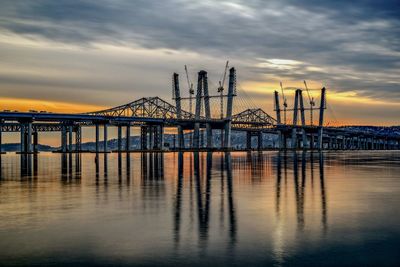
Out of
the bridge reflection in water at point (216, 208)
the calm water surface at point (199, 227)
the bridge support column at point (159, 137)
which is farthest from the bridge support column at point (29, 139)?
the calm water surface at point (199, 227)

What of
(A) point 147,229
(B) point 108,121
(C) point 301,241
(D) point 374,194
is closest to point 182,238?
(A) point 147,229

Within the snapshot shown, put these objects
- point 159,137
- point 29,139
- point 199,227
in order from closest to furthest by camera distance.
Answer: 1. point 199,227
2. point 29,139
3. point 159,137

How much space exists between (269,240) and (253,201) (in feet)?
36.1

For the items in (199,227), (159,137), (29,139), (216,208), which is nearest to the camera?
(199,227)

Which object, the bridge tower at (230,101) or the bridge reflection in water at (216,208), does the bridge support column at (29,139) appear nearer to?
the bridge tower at (230,101)

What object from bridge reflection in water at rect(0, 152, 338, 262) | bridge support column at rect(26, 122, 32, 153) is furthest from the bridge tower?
bridge reflection in water at rect(0, 152, 338, 262)

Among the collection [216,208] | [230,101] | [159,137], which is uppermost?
[230,101]

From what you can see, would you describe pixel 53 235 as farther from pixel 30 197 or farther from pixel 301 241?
pixel 30 197

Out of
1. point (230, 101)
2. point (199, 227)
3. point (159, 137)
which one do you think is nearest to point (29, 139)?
point (159, 137)

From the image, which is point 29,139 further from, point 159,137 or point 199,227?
point 199,227

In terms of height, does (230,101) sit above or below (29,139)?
above

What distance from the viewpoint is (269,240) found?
56.1 ft

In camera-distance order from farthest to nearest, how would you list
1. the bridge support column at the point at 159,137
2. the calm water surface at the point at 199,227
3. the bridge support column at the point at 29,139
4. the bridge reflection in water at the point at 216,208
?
the bridge support column at the point at 159,137 → the bridge support column at the point at 29,139 → the bridge reflection in water at the point at 216,208 → the calm water surface at the point at 199,227

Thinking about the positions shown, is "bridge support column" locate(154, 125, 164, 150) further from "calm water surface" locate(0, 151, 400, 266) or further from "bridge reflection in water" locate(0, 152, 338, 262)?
"calm water surface" locate(0, 151, 400, 266)
